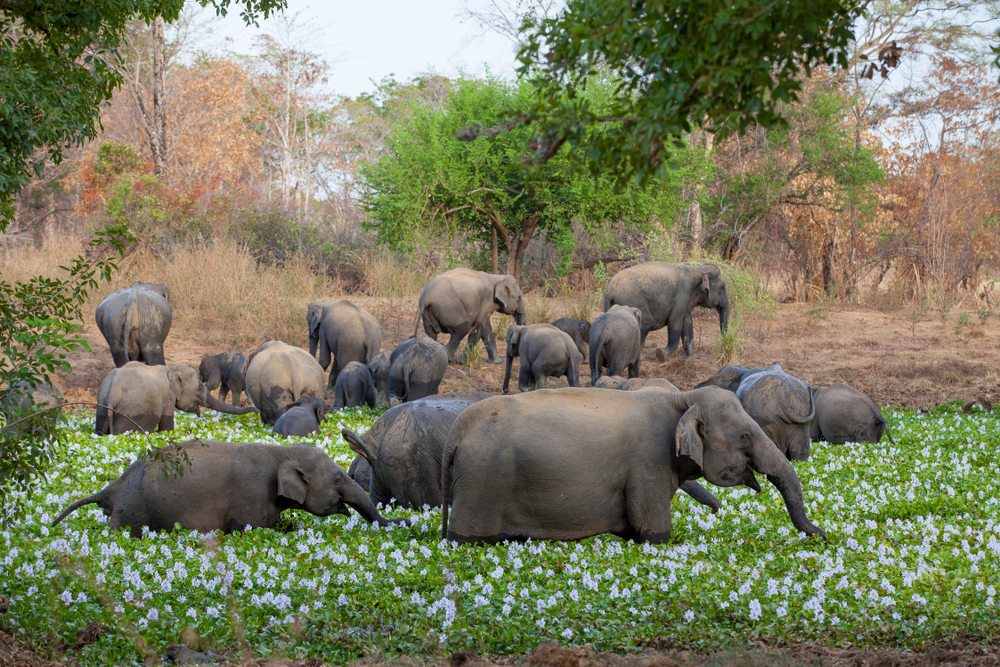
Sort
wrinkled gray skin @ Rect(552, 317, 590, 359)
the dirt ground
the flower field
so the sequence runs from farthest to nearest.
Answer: wrinkled gray skin @ Rect(552, 317, 590, 359) → the dirt ground → the flower field

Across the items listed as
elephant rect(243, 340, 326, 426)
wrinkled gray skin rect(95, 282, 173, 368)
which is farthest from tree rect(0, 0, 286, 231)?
wrinkled gray skin rect(95, 282, 173, 368)

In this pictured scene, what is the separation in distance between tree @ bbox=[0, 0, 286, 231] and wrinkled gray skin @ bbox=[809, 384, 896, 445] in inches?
376

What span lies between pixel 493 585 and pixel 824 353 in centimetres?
1609

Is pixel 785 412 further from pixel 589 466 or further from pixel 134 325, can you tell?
pixel 134 325

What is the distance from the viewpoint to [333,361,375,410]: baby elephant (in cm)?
1539

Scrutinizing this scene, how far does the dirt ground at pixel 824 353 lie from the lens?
17.4 metres

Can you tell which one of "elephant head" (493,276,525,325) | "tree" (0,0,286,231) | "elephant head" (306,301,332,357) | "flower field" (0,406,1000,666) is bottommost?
"flower field" (0,406,1000,666)

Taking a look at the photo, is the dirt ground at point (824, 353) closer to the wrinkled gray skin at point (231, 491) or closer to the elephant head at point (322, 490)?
the wrinkled gray skin at point (231, 491)

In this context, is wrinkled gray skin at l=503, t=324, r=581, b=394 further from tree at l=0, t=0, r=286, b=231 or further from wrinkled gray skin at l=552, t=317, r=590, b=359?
tree at l=0, t=0, r=286, b=231

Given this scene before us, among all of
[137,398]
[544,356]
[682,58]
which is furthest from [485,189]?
[682,58]

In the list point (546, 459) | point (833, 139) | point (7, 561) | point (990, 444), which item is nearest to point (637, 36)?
point (546, 459)

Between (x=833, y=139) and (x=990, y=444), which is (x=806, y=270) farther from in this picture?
(x=990, y=444)

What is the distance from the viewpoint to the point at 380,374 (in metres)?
15.5

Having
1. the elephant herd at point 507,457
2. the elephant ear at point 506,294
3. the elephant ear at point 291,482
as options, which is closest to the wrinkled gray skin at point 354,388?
the elephant herd at point 507,457
